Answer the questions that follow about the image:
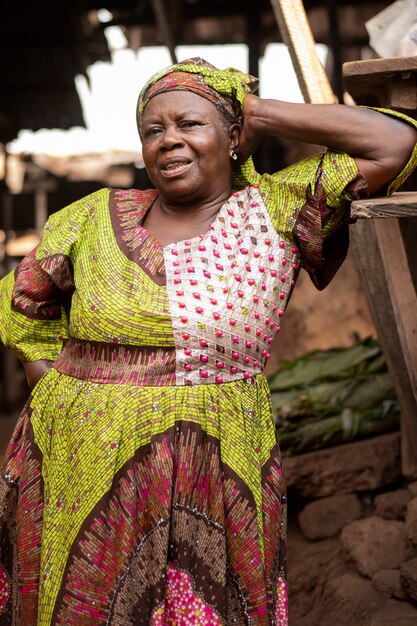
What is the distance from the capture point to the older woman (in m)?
2.34

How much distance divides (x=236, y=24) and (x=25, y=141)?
865cm

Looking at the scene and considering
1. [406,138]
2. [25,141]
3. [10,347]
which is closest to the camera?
[406,138]

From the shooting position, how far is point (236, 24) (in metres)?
7.67

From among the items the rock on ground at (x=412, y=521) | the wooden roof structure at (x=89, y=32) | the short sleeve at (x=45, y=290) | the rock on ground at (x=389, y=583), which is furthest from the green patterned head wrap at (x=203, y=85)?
the wooden roof structure at (x=89, y=32)

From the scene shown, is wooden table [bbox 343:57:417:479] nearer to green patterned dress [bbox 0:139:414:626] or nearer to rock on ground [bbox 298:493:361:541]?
green patterned dress [bbox 0:139:414:626]

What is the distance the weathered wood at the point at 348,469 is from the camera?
4.24 meters

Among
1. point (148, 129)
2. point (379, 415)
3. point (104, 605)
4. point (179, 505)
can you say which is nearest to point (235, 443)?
point (179, 505)

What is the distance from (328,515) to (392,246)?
62.7 inches

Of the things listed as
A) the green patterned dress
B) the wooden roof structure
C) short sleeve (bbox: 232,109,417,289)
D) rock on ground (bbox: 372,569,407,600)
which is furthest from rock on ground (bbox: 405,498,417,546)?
the wooden roof structure

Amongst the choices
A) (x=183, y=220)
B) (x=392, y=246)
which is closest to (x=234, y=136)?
(x=183, y=220)

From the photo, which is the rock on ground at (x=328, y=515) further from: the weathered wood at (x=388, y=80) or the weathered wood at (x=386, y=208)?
the weathered wood at (x=386, y=208)

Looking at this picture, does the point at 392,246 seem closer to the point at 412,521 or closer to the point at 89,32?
the point at 412,521

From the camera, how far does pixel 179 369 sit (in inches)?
94.4

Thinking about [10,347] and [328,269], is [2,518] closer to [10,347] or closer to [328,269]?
[10,347]
